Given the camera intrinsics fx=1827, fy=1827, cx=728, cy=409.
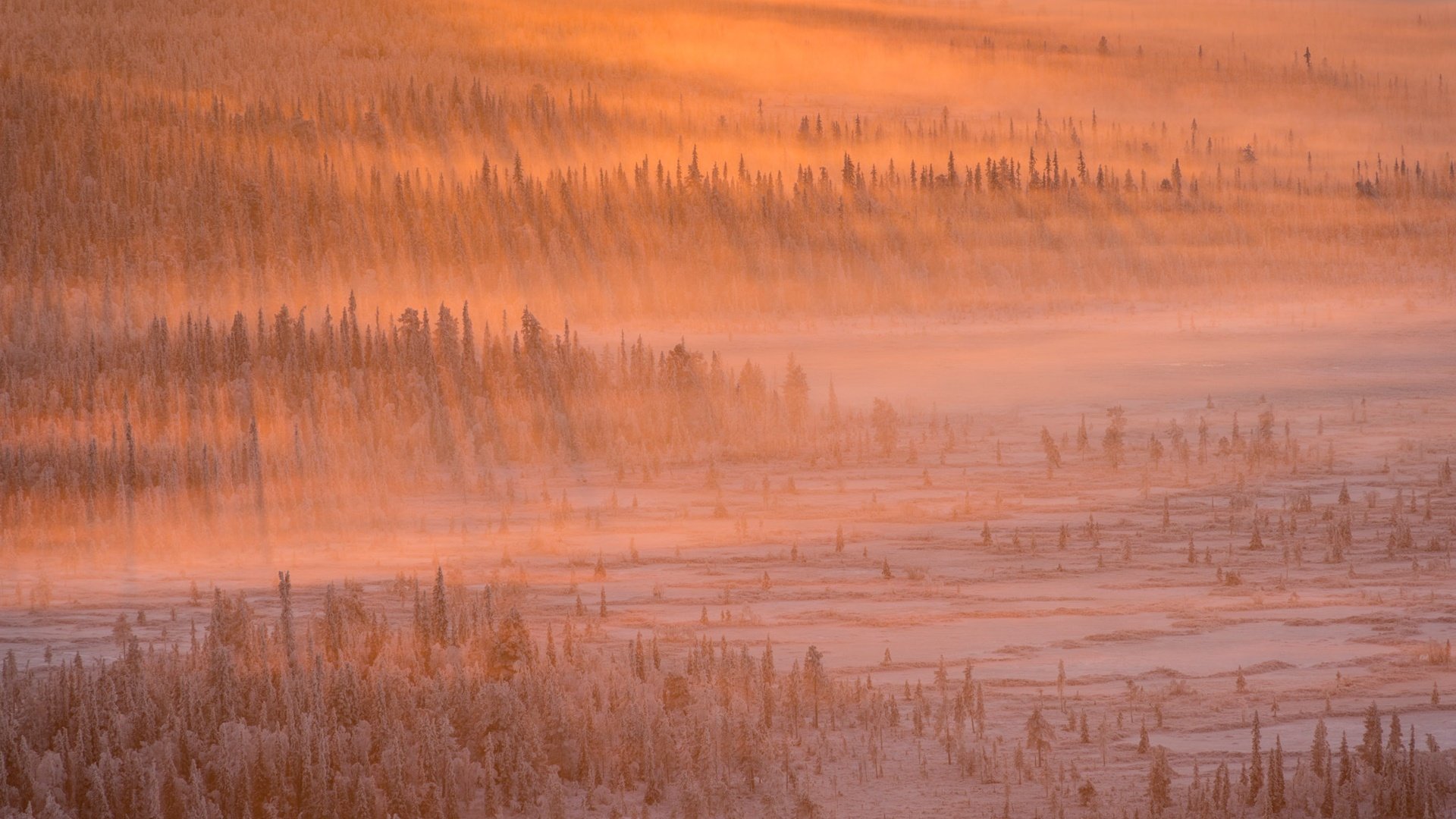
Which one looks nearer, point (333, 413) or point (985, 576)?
point (985, 576)

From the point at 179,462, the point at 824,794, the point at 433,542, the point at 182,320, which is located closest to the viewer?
the point at 824,794

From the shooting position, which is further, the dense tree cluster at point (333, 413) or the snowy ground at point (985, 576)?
the dense tree cluster at point (333, 413)

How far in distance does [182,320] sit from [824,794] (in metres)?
54.1

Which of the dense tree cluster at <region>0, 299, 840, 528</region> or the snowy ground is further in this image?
the dense tree cluster at <region>0, 299, 840, 528</region>

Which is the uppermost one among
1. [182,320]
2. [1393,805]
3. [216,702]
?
[182,320]

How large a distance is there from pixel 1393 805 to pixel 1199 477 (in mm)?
28905

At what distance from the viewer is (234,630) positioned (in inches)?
991

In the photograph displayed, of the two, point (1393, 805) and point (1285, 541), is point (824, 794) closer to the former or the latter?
point (1393, 805)

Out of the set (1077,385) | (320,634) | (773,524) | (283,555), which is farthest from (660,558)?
(1077,385)

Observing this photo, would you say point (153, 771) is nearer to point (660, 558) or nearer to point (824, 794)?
point (824, 794)

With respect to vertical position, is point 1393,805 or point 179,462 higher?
point 179,462

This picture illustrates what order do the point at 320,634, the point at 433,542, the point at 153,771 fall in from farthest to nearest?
the point at 433,542, the point at 320,634, the point at 153,771

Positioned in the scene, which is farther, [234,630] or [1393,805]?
[234,630]

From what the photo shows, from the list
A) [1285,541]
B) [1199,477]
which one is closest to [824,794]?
[1285,541]
